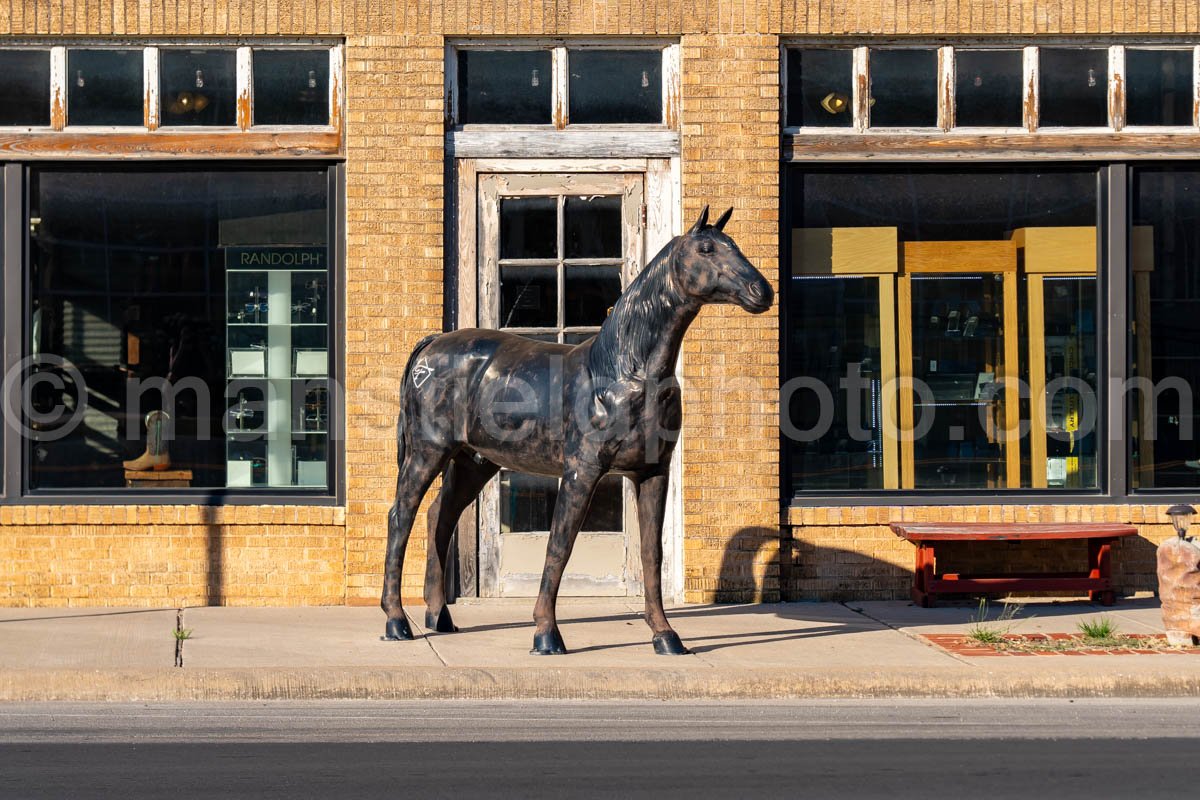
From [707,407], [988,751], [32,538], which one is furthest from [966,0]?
[32,538]

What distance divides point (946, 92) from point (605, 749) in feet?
A: 20.4

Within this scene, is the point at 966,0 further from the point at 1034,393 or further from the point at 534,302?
the point at 534,302

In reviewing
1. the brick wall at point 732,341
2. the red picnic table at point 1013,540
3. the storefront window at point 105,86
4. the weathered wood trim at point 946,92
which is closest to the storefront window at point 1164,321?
the red picnic table at point 1013,540

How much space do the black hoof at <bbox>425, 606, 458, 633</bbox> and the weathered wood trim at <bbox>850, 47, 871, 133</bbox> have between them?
4.55m

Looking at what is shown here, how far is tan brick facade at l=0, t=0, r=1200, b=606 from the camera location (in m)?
11.5

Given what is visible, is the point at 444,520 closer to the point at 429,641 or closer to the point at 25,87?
the point at 429,641

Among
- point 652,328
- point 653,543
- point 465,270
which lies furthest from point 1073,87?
point 653,543

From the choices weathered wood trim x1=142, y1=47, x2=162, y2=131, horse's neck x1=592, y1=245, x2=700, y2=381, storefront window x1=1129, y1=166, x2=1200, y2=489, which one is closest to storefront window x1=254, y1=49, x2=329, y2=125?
weathered wood trim x1=142, y1=47, x2=162, y2=131

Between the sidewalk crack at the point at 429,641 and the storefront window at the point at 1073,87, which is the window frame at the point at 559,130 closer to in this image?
the storefront window at the point at 1073,87

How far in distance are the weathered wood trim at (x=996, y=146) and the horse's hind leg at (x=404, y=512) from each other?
11.7 ft

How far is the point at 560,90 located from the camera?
38.5 feet

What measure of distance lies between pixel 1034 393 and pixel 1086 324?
0.63 metres

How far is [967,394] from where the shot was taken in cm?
1211

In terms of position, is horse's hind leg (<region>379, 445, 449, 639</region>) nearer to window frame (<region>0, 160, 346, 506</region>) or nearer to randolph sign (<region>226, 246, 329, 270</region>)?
window frame (<region>0, 160, 346, 506</region>)
